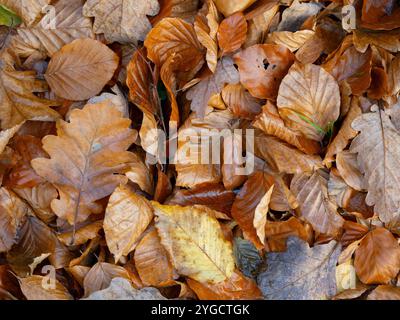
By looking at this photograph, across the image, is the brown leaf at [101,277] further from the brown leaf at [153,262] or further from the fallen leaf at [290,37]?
the fallen leaf at [290,37]

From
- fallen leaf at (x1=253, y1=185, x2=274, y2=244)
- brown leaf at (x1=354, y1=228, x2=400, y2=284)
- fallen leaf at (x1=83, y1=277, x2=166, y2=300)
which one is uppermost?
fallen leaf at (x1=253, y1=185, x2=274, y2=244)

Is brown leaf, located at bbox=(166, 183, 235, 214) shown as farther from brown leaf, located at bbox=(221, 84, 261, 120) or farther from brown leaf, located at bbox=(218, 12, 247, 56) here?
brown leaf, located at bbox=(218, 12, 247, 56)

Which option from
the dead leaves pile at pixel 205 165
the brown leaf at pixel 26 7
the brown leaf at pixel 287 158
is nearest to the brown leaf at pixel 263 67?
the dead leaves pile at pixel 205 165

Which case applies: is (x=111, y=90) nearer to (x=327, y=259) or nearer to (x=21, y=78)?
(x=21, y=78)

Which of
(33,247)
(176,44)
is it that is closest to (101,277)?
(33,247)

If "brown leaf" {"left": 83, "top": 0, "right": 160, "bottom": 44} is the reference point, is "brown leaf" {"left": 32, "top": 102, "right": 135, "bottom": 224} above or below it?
below

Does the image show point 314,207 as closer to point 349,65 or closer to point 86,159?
point 349,65

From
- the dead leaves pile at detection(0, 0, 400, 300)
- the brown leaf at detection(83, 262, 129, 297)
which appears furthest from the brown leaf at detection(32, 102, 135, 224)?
the brown leaf at detection(83, 262, 129, 297)
